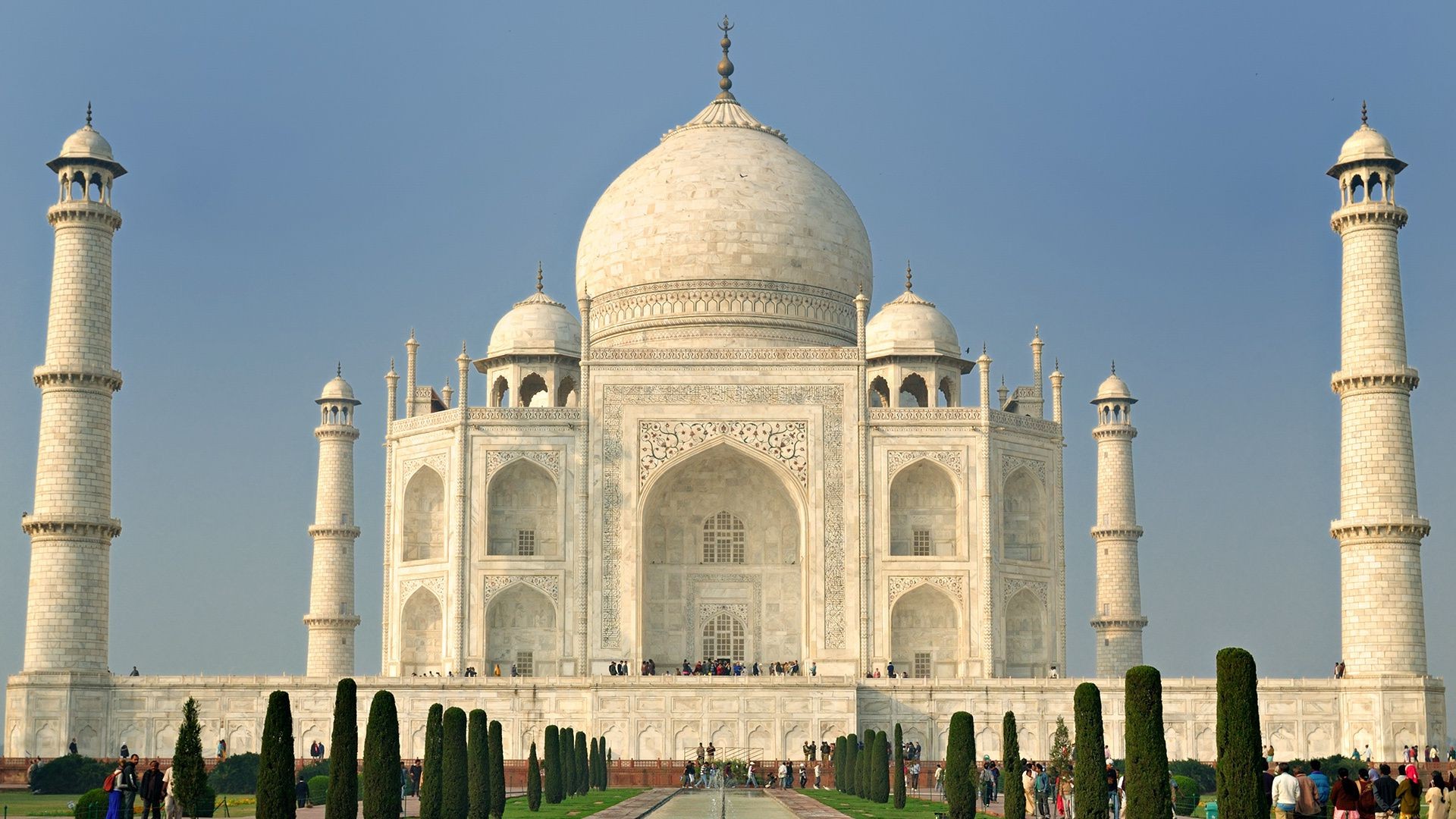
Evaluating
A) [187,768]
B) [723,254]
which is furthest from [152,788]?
[723,254]

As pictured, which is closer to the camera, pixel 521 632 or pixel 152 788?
pixel 152 788

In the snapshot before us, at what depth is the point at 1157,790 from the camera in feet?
46.4

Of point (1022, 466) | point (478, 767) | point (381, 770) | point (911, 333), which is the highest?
point (911, 333)

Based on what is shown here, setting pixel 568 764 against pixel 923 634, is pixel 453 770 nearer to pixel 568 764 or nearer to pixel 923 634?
pixel 568 764

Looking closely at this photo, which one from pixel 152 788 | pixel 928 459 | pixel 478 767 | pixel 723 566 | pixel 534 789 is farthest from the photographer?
pixel 723 566

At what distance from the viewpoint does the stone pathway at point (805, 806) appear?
18.9 meters

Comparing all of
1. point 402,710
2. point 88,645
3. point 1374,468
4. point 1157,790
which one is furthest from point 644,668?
point 1157,790

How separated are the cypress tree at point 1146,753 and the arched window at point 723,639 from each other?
19.1 meters

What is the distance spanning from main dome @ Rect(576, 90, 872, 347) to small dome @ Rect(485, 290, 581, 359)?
2.95 ft

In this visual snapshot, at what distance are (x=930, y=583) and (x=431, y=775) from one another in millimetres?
16529

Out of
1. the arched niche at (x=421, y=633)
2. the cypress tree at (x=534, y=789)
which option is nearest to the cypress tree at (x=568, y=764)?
the cypress tree at (x=534, y=789)

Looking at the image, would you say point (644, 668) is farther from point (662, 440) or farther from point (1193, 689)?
point (1193, 689)

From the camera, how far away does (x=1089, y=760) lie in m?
14.9

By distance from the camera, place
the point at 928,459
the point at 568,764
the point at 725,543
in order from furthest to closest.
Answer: the point at 725,543 < the point at 928,459 < the point at 568,764
